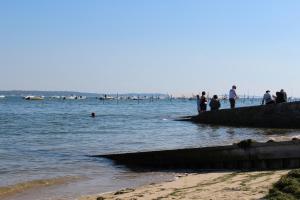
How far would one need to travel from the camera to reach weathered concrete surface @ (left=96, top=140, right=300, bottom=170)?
48.2ft

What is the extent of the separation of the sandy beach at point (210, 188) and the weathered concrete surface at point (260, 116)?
1568 cm

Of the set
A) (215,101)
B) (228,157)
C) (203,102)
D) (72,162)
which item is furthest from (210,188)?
(203,102)

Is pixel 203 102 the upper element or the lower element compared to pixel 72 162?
upper

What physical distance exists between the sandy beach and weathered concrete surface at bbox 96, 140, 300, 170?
44.8 inches

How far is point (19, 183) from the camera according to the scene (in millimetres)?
13969

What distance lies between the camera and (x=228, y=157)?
15242 mm

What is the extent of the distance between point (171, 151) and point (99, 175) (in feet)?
7.63

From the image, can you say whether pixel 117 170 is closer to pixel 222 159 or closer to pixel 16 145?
pixel 222 159

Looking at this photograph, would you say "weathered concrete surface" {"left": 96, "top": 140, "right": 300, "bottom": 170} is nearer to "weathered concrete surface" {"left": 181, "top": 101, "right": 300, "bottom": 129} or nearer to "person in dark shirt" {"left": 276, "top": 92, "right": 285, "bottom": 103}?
"weathered concrete surface" {"left": 181, "top": 101, "right": 300, "bottom": 129}

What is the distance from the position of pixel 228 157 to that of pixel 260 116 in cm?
1591

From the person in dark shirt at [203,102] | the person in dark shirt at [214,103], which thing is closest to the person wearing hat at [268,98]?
the person in dark shirt at [214,103]

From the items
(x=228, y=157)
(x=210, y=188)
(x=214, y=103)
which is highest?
(x=214, y=103)

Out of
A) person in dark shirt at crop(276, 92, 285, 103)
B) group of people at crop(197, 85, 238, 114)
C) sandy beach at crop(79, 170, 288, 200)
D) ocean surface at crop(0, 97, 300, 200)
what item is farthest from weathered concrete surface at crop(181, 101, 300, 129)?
sandy beach at crop(79, 170, 288, 200)

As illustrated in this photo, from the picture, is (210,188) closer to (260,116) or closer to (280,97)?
(260,116)
